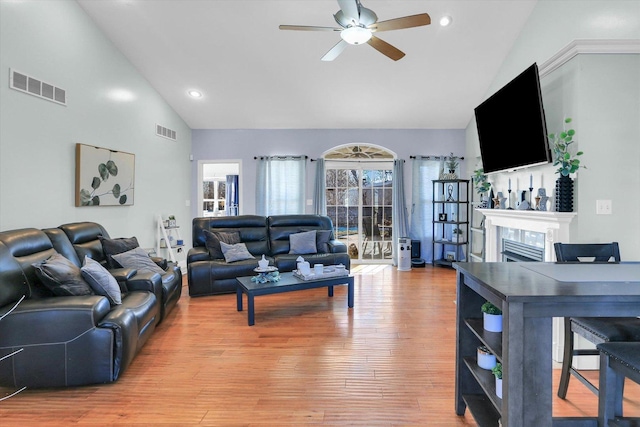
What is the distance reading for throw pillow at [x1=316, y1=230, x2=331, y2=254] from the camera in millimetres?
5410

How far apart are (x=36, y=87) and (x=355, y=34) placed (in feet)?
10.3

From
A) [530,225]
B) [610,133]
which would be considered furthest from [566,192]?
[530,225]

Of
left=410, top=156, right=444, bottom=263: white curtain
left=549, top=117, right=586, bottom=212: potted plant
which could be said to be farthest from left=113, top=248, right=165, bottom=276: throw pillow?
left=410, top=156, right=444, bottom=263: white curtain

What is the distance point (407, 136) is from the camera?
277 inches

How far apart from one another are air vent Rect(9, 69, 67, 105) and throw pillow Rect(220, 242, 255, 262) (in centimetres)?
247

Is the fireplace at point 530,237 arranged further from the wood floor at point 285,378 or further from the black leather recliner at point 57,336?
the black leather recliner at point 57,336

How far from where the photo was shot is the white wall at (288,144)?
704 cm

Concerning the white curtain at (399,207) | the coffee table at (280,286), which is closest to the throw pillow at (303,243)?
the coffee table at (280,286)

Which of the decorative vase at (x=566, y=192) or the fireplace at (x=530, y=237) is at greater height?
the decorative vase at (x=566, y=192)

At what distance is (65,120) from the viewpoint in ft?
12.9

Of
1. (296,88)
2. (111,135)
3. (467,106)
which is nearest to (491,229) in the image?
(467,106)

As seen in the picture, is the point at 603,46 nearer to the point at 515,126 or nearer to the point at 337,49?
the point at 515,126

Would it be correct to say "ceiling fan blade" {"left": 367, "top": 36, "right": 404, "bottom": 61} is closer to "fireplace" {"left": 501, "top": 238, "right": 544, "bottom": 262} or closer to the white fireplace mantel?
the white fireplace mantel

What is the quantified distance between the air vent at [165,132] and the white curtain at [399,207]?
4.11m
